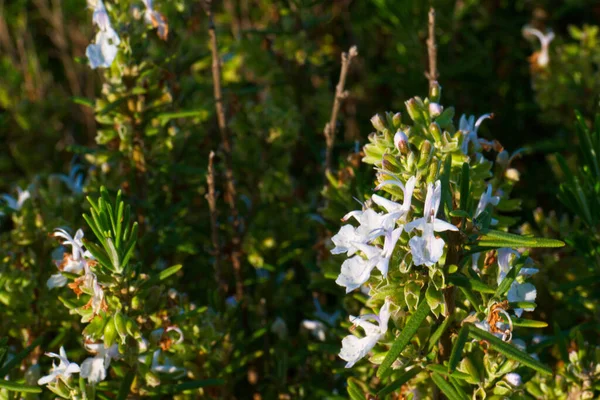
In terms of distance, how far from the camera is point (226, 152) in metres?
1.70

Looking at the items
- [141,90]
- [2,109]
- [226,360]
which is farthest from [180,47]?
[2,109]

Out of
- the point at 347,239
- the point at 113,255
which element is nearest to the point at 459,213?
the point at 347,239

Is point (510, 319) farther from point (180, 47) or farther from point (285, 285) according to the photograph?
point (180, 47)

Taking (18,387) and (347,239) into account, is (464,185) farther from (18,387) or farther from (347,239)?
(18,387)

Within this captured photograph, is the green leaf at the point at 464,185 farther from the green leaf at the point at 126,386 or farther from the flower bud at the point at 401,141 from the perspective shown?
the green leaf at the point at 126,386

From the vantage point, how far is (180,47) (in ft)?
6.10

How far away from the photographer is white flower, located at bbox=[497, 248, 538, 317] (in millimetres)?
1043

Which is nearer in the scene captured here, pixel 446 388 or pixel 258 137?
pixel 446 388

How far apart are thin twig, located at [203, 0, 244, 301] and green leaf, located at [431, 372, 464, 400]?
720mm

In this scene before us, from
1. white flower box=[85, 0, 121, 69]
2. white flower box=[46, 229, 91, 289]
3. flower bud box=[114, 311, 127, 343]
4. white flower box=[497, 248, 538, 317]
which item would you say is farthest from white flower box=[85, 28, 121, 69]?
white flower box=[497, 248, 538, 317]

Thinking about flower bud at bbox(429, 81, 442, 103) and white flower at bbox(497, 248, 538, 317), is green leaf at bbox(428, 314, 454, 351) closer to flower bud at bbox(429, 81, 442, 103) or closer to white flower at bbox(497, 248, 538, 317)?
white flower at bbox(497, 248, 538, 317)

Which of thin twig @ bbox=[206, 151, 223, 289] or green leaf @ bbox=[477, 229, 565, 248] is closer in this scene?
green leaf @ bbox=[477, 229, 565, 248]

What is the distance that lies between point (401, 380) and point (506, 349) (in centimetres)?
17

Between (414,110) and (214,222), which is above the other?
(414,110)
